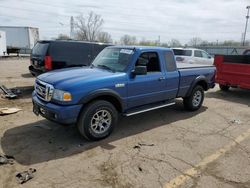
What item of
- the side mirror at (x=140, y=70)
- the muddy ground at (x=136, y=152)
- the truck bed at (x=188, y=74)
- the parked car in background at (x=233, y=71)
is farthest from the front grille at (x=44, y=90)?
the parked car in background at (x=233, y=71)

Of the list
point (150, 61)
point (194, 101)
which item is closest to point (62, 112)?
point (150, 61)

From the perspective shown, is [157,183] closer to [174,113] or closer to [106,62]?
[106,62]

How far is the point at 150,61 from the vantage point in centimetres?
620

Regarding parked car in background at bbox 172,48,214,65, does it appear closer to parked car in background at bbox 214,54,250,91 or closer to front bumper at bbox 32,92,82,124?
parked car in background at bbox 214,54,250,91

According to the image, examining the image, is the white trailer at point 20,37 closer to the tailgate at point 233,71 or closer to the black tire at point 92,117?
the tailgate at point 233,71

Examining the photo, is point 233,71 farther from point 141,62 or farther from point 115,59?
point 115,59

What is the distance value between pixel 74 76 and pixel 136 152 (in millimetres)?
1887

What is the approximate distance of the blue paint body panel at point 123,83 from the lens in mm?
4750

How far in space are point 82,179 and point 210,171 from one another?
202 centimetres

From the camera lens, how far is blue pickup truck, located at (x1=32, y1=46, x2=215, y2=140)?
4781 millimetres

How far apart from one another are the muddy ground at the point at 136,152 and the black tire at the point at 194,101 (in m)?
0.41

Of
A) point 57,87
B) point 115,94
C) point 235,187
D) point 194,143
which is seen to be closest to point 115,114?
point 115,94

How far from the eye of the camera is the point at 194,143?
5305 millimetres

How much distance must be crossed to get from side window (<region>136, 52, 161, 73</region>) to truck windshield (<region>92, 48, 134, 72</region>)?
11.3 inches
